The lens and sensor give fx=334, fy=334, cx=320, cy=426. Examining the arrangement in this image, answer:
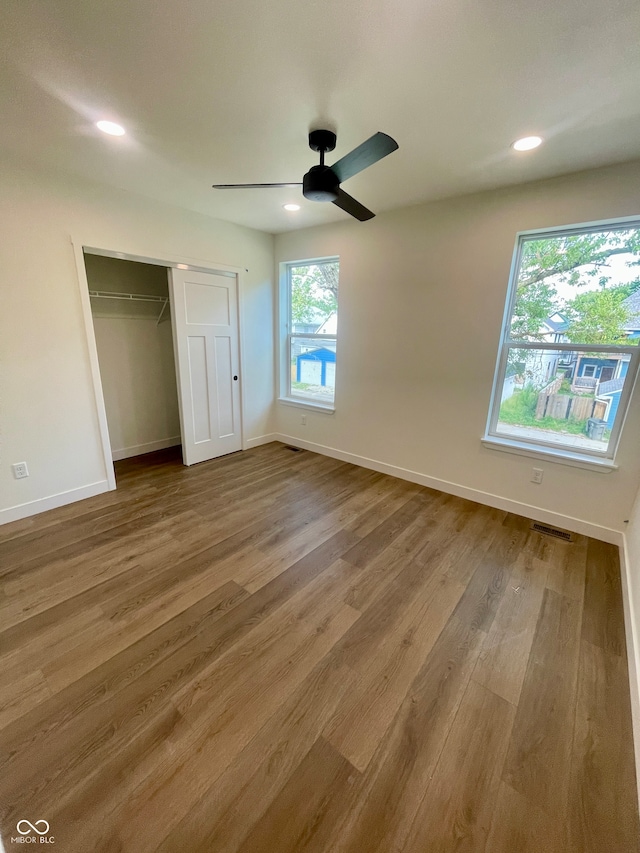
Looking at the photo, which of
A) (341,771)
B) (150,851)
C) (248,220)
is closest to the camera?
(150,851)

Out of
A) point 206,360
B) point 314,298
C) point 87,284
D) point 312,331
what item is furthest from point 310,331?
point 87,284

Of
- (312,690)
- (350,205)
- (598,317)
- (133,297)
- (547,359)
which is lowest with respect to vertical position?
(312,690)

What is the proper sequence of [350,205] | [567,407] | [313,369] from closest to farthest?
1. [350,205]
2. [567,407]
3. [313,369]

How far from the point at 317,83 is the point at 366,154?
0.36 m

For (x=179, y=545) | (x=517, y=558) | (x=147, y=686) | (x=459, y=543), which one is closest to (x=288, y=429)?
(x=179, y=545)

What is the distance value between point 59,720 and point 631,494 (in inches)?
137

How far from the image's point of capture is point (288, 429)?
4.53 meters

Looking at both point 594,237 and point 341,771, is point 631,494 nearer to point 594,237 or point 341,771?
point 594,237

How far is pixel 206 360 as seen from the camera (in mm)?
3684

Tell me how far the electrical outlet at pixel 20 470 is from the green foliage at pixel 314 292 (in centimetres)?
306

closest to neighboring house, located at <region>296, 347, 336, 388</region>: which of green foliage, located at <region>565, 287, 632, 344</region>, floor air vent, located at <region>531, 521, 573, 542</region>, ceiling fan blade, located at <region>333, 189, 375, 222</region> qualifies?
ceiling fan blade, located at <region>333, 189, 375, 222</region>

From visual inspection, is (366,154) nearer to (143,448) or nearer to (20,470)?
(20,470)

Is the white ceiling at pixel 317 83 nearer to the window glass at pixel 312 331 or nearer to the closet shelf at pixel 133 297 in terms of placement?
the closet shelf at pixel 133 297

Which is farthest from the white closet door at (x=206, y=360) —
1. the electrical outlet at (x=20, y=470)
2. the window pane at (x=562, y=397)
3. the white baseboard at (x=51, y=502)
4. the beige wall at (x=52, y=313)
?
the window pane at (x=562, y=397)
